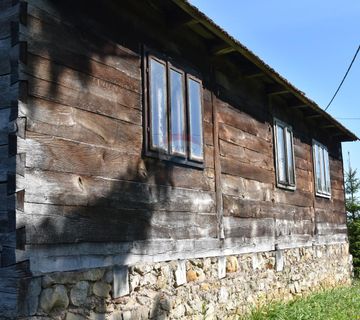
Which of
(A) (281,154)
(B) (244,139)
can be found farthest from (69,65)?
(A) (281,154)

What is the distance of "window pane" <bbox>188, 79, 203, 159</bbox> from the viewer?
614 cm

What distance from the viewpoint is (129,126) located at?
5176 millimetres

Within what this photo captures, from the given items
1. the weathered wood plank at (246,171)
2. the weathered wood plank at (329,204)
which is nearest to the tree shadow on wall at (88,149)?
the weathered wood plank at (246,171)

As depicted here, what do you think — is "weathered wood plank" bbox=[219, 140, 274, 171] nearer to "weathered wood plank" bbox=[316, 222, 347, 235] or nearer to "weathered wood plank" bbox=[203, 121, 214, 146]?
"weathered wood plank" bbox=[203, 121, 214, 146]

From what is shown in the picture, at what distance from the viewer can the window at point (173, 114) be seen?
18.1ft

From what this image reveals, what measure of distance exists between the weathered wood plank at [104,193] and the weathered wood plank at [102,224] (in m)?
0.06

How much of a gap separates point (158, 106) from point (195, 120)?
77 centimetres

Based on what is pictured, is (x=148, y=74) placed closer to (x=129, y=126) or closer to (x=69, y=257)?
(x=129, y=126)

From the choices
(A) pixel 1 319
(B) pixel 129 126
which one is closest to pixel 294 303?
(B) pixel 129 126

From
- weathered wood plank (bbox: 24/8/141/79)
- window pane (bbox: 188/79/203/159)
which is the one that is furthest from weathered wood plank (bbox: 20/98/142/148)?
window pane (bbox: 188/79/203/159)

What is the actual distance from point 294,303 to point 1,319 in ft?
18.7

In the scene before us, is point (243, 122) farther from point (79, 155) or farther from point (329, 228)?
point (329, 228)

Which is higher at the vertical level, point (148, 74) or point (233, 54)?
point (233, 54)

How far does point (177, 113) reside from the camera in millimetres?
5914
